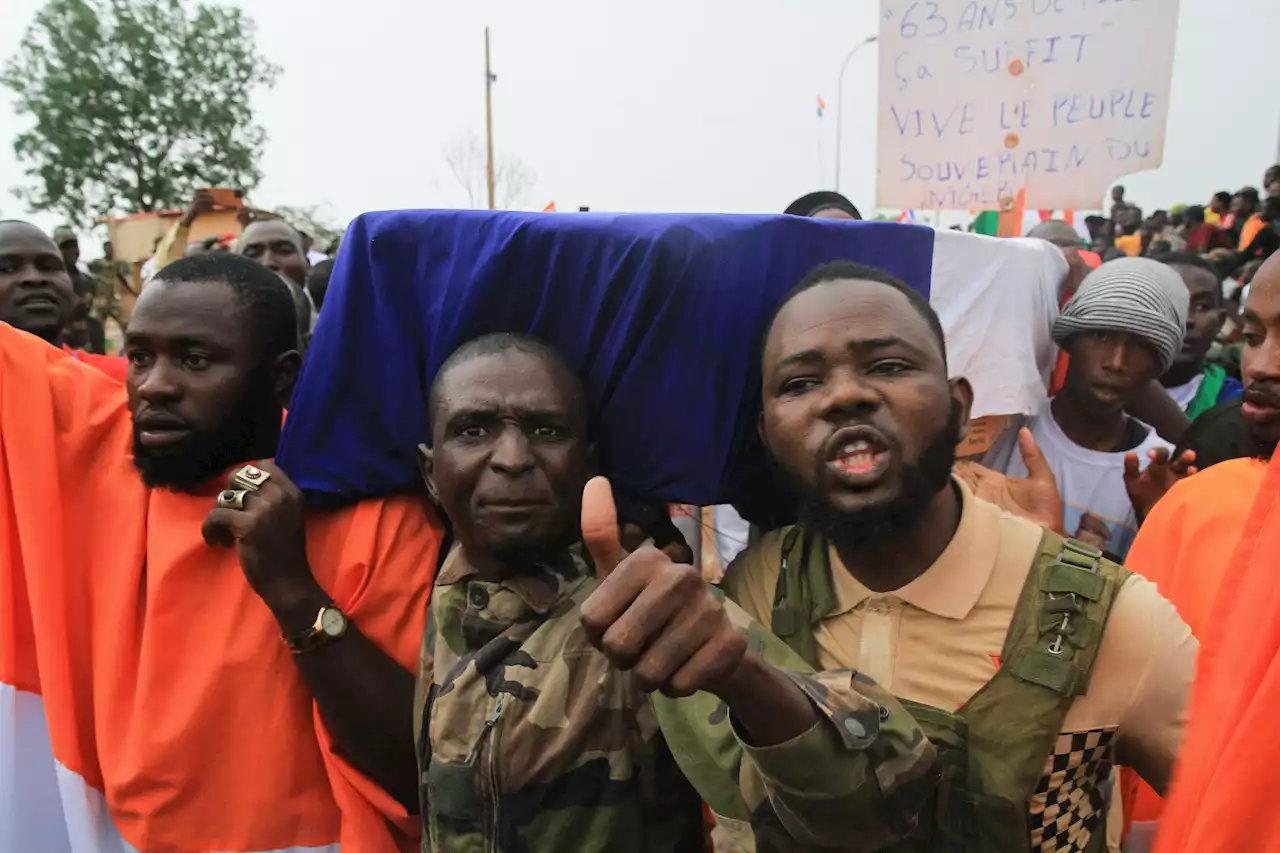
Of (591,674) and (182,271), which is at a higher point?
(182,271)

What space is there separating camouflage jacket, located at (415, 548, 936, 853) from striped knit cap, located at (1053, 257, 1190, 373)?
173cm

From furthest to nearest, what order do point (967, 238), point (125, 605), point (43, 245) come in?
point (43, 245)
point (967, 238)
point (125, 605)

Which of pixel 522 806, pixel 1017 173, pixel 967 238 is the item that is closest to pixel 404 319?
pixel 522 806

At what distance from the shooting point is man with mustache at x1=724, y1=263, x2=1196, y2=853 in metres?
1.29

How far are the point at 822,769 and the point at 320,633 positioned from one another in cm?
96

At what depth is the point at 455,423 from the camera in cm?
154

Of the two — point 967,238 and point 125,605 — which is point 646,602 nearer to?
point 125,605

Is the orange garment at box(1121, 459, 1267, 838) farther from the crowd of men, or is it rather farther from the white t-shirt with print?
the white t-shirt with print

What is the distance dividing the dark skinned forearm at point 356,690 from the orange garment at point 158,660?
0.17 feet

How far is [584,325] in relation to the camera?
170 cm

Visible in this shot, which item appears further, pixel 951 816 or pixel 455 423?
pixel 455 423

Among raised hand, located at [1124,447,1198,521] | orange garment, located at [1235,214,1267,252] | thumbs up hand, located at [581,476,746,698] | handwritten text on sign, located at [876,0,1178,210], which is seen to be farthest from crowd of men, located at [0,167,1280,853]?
orange garment, located at [1235,214,1267,252]

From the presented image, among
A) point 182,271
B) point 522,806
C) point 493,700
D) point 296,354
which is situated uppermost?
point 182,271

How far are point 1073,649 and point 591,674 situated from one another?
787 millimetres
